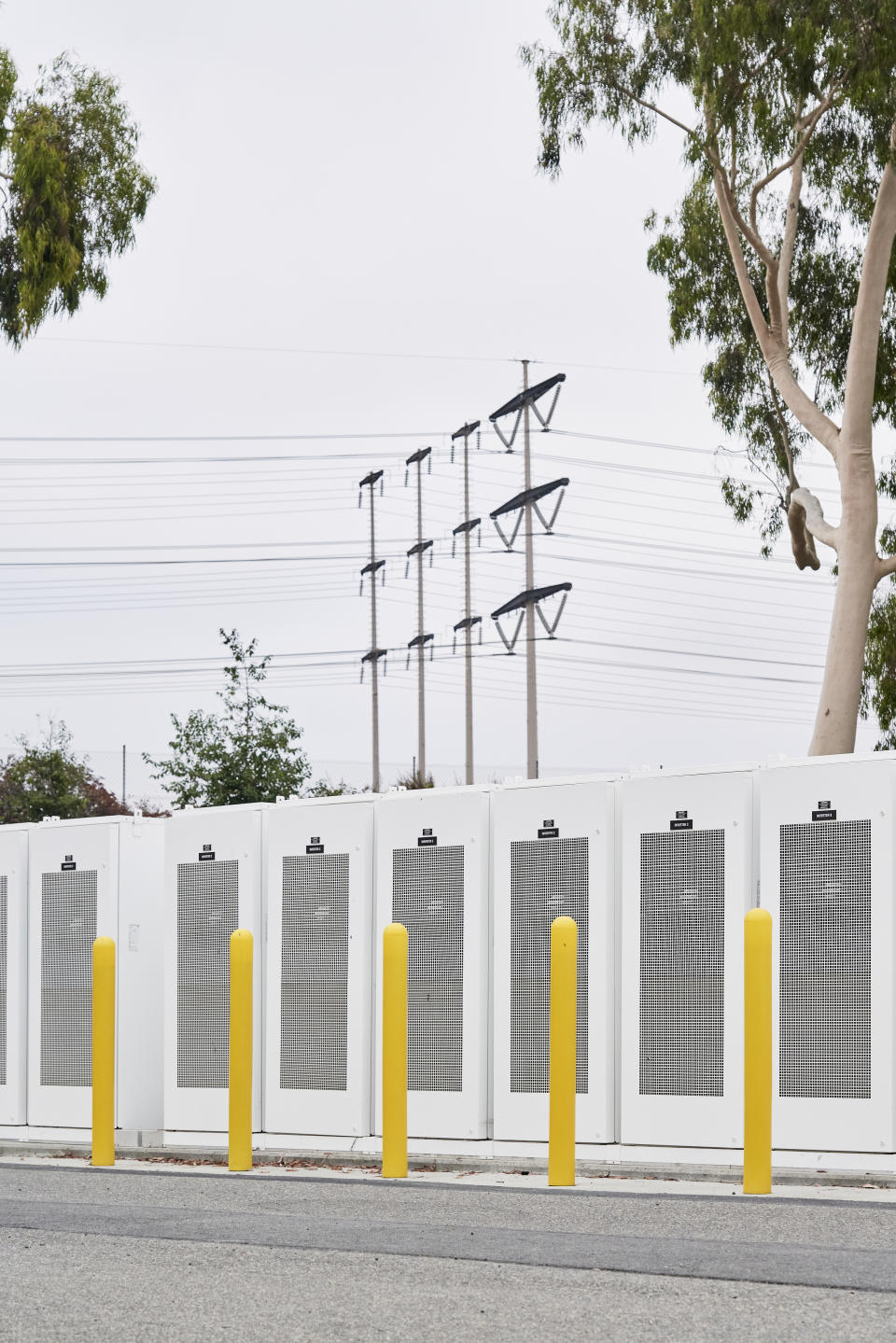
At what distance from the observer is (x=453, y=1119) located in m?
9.63

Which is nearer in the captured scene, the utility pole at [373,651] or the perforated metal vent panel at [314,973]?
the perforated metal vent panel at [314,973]

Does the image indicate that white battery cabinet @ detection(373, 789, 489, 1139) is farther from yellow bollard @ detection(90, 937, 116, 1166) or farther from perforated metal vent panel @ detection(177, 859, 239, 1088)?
yellow bollard @ detection(90, 937, 116, 1166)

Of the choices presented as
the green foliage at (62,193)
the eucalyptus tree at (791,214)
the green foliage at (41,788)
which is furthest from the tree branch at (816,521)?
the green foliage at (41,788)

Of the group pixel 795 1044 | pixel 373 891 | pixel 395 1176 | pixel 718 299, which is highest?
pixel 718 299

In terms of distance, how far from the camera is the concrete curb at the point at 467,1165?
26.8ft

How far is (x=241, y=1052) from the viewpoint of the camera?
9117 millimetres

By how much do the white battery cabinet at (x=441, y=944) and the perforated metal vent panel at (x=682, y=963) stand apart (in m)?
1.04

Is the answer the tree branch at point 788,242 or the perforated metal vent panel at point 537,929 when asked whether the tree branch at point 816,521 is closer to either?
the tree branch at point 788,242

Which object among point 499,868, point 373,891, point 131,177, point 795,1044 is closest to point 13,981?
point 373,891

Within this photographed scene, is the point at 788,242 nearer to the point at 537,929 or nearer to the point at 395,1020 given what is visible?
the point at 537,929

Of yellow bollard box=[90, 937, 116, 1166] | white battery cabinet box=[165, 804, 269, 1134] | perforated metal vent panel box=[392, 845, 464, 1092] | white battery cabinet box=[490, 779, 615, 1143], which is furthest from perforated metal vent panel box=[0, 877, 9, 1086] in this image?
white battery cabinet box=[490, 779, 615, 1143]

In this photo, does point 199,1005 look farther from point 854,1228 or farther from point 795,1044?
point 854,1228

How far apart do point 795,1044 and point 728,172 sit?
13751 millimetres

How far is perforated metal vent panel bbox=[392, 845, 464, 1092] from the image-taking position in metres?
9.74
